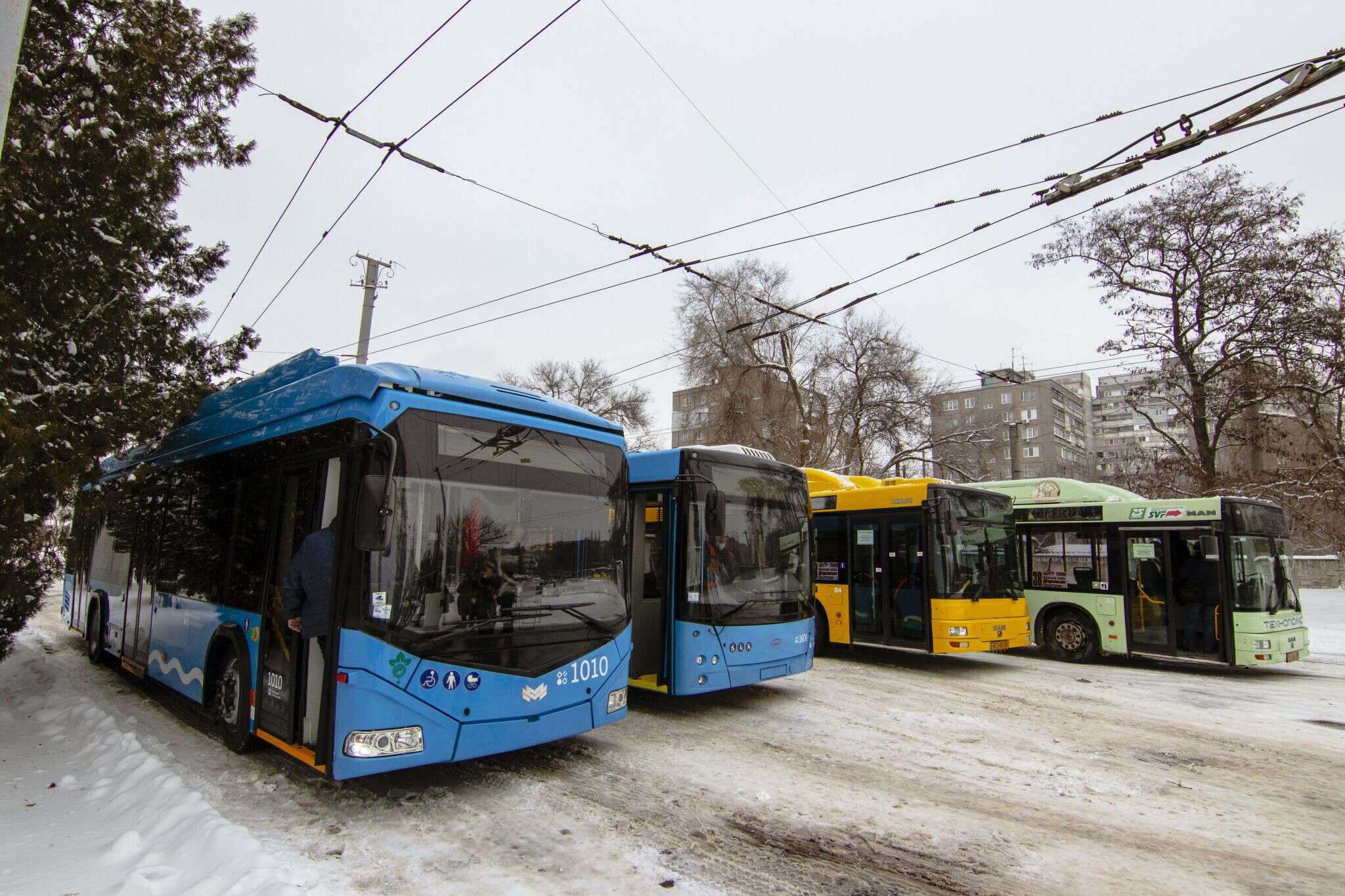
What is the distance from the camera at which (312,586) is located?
502 centimetres

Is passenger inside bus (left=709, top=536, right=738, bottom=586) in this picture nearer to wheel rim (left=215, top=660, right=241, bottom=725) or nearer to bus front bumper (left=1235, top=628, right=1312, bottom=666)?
wheel rim (left=215, top=660, right=241, bottom=725)

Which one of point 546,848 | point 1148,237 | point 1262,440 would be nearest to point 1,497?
point 546,848

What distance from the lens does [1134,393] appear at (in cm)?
2133

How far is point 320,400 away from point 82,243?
2.07 meters

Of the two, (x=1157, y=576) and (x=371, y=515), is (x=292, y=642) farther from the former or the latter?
(x=1157, y=576)

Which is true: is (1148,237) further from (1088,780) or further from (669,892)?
(669,892)

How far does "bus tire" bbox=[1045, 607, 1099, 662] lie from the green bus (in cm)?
2

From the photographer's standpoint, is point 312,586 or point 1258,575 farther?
point 1258,575

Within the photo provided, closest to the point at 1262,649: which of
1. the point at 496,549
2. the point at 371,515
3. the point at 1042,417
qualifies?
the point at 496,549

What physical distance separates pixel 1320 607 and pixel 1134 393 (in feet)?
32.4

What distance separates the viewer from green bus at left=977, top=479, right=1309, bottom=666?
1145 centimetres

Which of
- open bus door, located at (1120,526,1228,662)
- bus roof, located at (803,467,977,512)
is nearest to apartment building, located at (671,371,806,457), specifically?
bus roof, located at (803,467,977,512)

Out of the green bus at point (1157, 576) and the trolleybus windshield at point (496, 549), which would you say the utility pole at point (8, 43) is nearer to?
the trolleybus windshield at point (496, 549)

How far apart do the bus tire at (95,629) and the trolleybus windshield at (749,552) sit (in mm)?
8536
